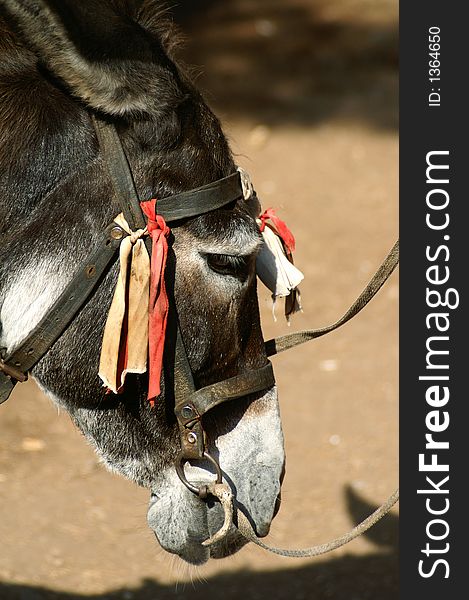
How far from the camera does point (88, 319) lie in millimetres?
3219

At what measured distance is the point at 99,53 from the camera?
2.90 metres

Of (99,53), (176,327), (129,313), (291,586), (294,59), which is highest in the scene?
(99,53)

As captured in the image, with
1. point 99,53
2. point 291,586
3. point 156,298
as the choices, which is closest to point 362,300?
point 156,298

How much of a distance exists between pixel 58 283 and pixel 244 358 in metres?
0.70

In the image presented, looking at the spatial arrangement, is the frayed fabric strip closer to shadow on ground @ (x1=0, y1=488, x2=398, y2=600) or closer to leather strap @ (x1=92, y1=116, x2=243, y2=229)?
leather strap @ (x1=92, y1=116, x2=243, y2=229)

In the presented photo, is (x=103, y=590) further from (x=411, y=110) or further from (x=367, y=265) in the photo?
(x=367, y=265)

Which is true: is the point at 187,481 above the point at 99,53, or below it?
below

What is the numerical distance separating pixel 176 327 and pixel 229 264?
0.27 meters

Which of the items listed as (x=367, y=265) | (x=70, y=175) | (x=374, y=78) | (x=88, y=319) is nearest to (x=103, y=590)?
(x=88, y=319)

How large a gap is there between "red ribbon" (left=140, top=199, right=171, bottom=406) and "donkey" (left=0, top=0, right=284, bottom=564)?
98 mm

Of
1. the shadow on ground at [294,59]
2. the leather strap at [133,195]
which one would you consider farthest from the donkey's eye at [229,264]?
the shadow on ground at [294,59]

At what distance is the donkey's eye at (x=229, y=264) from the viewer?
322cm

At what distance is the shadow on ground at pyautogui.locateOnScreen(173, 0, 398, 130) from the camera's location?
11.2 m

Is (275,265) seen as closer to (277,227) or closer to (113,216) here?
(277,227)
